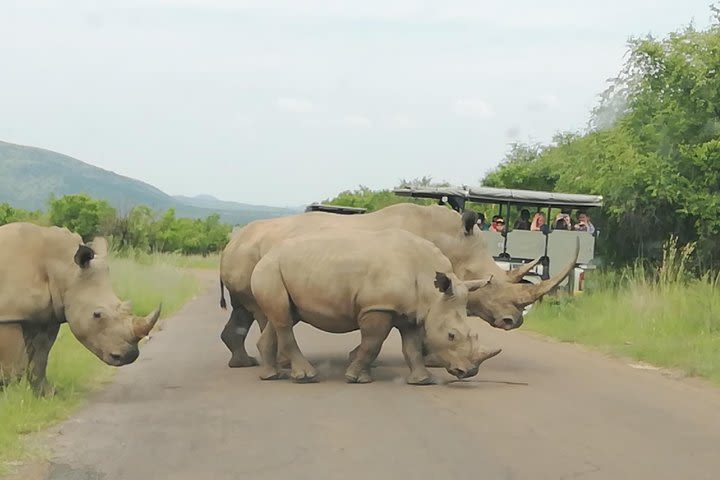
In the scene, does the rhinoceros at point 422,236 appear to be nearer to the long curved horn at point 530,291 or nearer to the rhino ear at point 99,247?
the long curved horn at point 530,291

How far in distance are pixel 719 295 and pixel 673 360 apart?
2.65 m

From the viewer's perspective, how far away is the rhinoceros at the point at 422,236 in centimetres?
1252

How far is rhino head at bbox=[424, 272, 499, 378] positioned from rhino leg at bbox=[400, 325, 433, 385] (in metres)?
0.15

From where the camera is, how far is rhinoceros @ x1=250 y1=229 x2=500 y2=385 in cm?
1084

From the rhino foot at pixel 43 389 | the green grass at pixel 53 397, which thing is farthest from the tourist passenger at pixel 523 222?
the rhino foot at pixel 43 389

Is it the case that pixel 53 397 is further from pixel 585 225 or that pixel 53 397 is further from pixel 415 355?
pixel 585 225

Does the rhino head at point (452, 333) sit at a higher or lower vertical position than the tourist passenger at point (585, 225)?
lower

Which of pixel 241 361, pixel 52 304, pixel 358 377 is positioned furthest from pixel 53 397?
pixel 241 361

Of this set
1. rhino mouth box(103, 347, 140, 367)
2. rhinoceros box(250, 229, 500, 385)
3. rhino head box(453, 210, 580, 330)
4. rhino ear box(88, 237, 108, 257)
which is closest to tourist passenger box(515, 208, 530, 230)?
rhino head box(453, 210, 580, 330)

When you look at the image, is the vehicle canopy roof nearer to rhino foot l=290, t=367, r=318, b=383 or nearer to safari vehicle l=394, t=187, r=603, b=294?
safari vehicle l=394, t=187, r=603, b=294

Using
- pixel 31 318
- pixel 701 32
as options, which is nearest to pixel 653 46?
pixel 701 32

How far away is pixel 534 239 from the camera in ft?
60.6

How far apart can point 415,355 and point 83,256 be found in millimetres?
3263

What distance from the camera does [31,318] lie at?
970 cm
